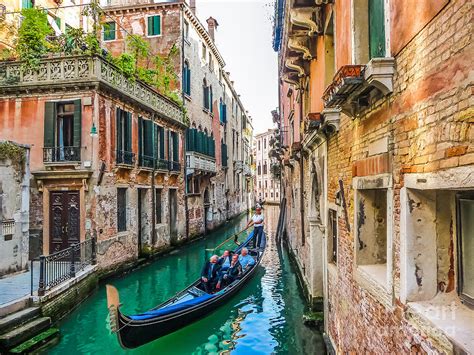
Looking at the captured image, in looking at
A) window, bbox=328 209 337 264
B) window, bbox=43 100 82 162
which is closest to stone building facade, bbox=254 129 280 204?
window, bbox=43 100 82 162

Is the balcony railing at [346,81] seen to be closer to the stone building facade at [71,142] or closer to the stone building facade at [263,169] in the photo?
the stone building facade at [71,142]

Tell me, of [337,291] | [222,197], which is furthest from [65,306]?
[222,197]

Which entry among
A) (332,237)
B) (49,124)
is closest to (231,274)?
(332,237)

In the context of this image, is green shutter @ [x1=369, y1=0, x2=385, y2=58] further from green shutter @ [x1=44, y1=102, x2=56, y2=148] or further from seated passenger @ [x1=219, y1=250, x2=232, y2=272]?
green shutter @ [x1=44, y1=102, x2=56, y2=148]

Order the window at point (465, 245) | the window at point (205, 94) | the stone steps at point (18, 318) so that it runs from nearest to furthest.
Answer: the window at point (465, 245) < the stone steps at point (18, 318) < the window at point (205, 94)

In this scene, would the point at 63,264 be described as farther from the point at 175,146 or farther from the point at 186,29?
the point at 186,29

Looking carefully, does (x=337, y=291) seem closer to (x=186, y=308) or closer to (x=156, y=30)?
(x=186, y=308)

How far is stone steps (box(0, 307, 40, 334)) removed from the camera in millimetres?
6425

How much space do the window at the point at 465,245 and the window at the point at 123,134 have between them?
11034mm

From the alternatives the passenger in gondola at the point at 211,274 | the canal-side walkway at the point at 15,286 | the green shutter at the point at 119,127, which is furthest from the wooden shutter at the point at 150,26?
the passenger in gondola at the point at 211,274

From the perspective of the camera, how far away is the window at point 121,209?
12844 millimetres

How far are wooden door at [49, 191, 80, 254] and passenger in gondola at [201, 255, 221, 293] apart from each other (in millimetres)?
4107

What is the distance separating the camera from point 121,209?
13031mm

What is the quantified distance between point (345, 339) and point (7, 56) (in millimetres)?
13127
